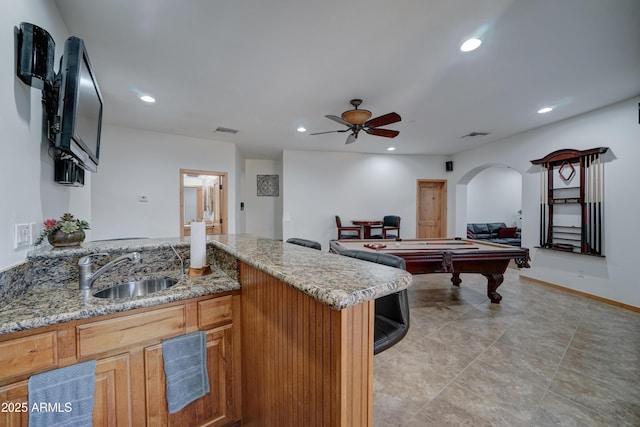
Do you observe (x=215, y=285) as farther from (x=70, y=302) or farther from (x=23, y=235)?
(x=23, y=235)

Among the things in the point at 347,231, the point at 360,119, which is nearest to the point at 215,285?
the point at 360,119

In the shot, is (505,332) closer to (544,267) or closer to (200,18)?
(544,267)

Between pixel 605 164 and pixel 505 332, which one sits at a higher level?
pixel 605 164

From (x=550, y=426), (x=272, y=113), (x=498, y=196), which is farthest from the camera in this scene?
(x=498, y=196)

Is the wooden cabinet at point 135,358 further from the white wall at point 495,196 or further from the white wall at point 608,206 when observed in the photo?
the white wall at point 495,196

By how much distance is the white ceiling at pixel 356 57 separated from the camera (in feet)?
6.06

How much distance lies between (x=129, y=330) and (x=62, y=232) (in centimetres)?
90

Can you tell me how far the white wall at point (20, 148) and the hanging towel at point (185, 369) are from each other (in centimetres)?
84

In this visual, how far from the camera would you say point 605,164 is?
3.53 metres

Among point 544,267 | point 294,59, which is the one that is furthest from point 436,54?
point 544,267

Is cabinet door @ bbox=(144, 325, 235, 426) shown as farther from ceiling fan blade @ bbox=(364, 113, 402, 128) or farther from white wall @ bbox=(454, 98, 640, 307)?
white wall @ bbox=(454, 98, 640, 307)

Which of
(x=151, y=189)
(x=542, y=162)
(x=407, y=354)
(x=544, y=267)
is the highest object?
(x=542, y=162)

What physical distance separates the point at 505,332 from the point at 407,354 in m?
1.23

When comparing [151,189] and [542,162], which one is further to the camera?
[151,189]
